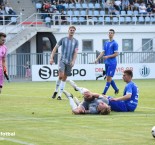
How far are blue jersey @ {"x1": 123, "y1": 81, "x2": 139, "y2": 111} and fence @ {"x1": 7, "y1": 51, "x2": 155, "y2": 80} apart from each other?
25381 millimetres

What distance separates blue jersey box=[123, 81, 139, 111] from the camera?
58.3ft

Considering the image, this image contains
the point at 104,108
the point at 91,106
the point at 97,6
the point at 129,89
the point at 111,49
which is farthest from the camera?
the point at 97,6

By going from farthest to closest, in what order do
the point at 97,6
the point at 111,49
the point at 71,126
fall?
1. the point at 97,6
2. the point at 111,49
3. the point at 71,126

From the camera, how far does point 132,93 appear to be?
1797 cm

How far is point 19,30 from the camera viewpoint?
52.7m

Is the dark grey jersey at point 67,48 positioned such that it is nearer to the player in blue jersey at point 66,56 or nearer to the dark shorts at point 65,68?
the player in blue jersey at point 66,56

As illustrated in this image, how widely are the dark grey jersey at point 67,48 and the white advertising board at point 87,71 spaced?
1788cm

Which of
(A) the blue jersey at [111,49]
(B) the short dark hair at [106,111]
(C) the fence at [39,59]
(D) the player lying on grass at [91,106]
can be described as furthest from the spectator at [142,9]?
(B) the short dark hair at [106,111]

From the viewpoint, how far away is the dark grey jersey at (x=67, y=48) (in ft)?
78.1

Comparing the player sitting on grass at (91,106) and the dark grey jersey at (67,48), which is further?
the dark grey jersey at (67,48)

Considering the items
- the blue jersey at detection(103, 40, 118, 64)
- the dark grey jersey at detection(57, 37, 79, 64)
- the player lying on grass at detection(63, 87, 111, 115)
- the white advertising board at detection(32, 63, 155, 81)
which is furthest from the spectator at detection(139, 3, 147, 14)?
the player lying on grass at detection(63, 87, 111, 115)

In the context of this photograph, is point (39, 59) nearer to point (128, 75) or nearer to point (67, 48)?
point (67, 48)

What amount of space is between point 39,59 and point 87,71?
12.6 ft

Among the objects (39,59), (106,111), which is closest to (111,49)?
(106,111)
